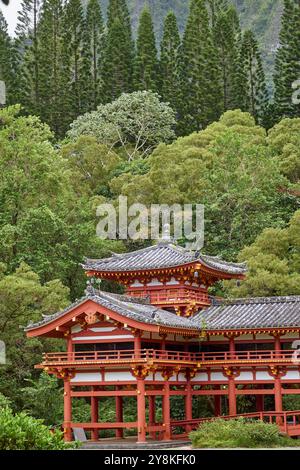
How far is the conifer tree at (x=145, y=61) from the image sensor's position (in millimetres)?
70875

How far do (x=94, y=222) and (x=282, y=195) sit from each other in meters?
10.7

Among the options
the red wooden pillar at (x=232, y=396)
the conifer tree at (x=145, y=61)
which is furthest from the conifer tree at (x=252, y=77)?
the red wooden pillar at (x=232, y=396)

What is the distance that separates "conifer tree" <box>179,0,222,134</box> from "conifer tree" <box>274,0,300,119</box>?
502 cm

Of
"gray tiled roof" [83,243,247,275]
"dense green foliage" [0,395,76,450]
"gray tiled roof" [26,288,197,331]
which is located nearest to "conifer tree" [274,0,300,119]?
"gray tiled roof" [83,243,247,275]

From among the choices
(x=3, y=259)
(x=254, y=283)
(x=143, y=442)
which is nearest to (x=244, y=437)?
(x=143, y=442)

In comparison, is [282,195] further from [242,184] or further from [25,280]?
[25,280]

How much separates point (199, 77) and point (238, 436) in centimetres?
4626

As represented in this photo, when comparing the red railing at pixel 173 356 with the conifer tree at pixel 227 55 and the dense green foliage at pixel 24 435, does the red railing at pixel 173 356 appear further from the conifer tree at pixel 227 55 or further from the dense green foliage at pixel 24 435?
the conifer tree at pixel 227 55

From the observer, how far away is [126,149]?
63719mm

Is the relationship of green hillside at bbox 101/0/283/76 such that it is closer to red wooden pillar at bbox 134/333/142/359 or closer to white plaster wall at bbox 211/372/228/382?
white plaster wall at bbox 211/372/228/382

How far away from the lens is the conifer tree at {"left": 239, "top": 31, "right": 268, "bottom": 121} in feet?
223

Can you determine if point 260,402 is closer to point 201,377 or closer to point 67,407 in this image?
point 201,377

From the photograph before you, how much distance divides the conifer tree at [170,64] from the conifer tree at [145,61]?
724 millimetres

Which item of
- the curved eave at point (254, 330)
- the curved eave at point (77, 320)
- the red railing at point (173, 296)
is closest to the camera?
the curved eave at point (77, 320)
